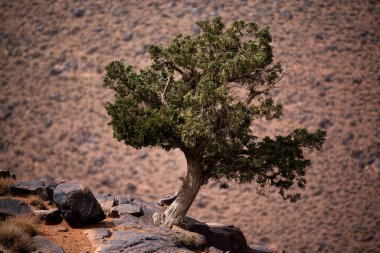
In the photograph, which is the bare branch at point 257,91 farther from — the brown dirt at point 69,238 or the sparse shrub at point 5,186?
the sparse shrub at point 5,186

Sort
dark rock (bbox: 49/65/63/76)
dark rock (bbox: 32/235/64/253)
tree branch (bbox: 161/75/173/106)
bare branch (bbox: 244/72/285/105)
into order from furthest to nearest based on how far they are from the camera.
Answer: dark rock (bbox: 49/65/63/76), tree branch (bbox: 161/75/173/106), bare branch (bbox: 244/72/285/105), dark rock (bbox: 32/235/64/253)

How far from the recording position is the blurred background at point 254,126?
20.9 metres

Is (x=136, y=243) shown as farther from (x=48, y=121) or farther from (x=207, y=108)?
(x=48, y=121)

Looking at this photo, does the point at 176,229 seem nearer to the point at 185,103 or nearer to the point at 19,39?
the point at 185,103

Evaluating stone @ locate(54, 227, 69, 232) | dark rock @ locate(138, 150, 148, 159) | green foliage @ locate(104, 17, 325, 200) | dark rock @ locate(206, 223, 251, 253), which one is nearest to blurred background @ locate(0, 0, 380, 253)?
dark rock @ locate(138, 150, 148, 159)

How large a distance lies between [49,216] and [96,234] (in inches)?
59.5

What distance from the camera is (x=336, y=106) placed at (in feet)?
76.1

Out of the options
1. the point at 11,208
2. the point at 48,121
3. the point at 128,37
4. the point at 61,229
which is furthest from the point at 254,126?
the point at 11,208

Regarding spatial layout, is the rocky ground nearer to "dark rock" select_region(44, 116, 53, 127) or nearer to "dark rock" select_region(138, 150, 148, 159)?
"dark rock" select_region(138, 150, 148, 159)

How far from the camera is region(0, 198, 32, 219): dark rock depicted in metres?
10.2

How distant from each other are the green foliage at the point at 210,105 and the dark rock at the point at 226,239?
8.59ft

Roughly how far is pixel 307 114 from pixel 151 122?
47.6 ft

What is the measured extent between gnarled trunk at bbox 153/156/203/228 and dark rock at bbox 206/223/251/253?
6.13 ft

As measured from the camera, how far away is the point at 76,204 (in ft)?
35.7
